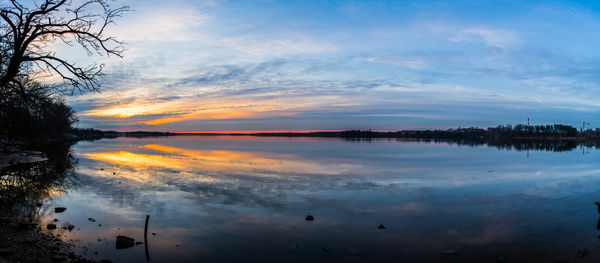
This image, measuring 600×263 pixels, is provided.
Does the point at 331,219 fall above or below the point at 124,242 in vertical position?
below

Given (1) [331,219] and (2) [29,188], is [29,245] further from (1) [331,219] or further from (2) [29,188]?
(2) [29,188]

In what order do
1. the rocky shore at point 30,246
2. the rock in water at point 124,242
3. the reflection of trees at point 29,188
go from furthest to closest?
1. the reflection of trees at point 29,188
2. the rock in water at point 124,242
3. the rocky shore at point 30,246

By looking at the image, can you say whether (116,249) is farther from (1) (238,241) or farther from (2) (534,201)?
(2) (534,201)

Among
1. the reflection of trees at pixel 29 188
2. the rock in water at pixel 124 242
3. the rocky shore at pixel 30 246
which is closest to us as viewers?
the rocky shore at pixel 30 246

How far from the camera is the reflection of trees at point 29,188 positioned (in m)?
12.4

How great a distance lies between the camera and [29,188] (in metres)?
17.2

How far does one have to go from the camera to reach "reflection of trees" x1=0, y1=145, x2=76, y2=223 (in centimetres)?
1239

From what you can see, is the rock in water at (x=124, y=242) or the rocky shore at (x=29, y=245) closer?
the rocky shore at (x=29, y=245)

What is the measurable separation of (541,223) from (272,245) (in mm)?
9779

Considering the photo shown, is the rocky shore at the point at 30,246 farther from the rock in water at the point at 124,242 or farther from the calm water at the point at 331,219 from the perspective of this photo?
the rock in water at the point at 124,242

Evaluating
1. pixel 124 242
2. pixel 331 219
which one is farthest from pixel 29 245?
pixel 331 219

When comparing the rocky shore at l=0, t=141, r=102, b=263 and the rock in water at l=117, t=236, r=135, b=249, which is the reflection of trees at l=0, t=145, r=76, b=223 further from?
the rock in water at l=117, t=236, r=135, b=249

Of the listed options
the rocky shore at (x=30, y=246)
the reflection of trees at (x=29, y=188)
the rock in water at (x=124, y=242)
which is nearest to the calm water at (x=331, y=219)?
the rock in water at (x=124, y=242)

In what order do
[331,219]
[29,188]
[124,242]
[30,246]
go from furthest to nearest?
[29,188], [331,219], [124,242], [30,246]
